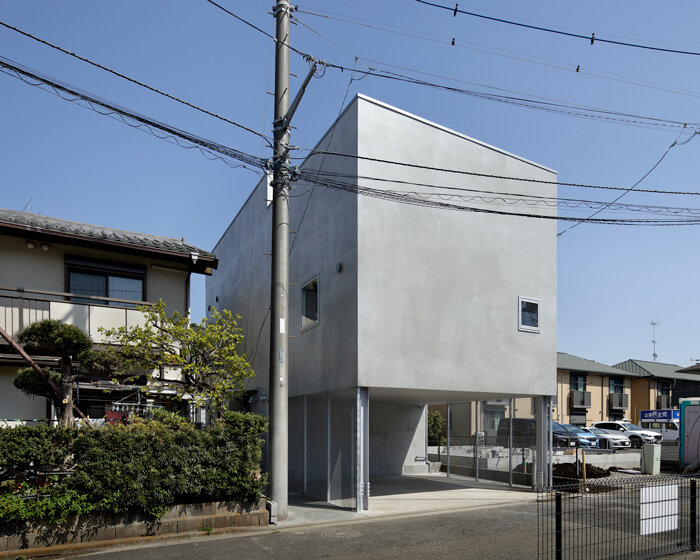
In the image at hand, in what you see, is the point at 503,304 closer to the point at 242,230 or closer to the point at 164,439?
the point at 164,439

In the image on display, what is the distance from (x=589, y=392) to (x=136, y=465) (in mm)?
36952

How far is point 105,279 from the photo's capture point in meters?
14.6

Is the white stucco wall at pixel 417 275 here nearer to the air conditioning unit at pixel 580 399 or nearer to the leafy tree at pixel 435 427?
the leafy tree at pixel 435 427

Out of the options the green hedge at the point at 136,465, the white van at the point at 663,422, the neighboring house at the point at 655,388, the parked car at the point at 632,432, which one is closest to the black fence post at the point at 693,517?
the green hedge at the point at 136,465

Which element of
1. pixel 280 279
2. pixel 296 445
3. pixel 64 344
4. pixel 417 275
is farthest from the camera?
pixel 296 445

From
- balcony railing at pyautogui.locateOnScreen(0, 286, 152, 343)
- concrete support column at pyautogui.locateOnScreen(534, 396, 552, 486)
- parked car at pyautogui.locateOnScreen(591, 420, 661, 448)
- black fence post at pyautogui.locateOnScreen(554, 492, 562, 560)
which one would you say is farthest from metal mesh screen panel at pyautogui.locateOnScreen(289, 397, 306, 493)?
parked car at pyautogui.locateOnScreen(591, 420, 661, 448)

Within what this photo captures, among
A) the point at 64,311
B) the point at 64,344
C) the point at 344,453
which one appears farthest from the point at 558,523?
the point at 64,311

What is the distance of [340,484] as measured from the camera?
41.7 feet

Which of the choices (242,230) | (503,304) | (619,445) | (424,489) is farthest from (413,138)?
(619,445)

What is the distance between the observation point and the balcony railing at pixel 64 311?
42.0 feet

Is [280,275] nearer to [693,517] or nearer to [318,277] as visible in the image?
[318,277]

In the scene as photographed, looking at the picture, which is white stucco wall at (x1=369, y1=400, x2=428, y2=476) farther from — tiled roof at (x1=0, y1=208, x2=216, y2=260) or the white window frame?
tiled roof at (x1=0, y1=208, x2=216, y2=260)

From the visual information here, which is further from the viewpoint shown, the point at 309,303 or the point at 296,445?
the point at 296,445

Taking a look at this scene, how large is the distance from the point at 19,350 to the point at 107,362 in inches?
61.9
